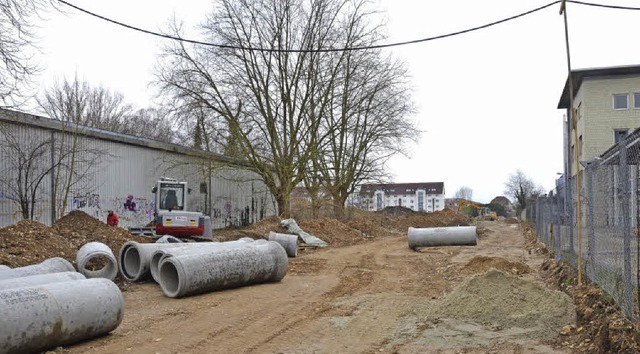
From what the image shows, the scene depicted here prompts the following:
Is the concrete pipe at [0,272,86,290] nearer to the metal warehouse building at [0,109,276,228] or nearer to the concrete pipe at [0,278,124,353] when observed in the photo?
the concrete pipe at [0,278,124,353]

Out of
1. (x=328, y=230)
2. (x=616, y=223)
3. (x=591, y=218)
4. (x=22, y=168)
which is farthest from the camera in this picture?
(x=328, y=230)

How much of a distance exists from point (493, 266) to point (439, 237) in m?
7.62

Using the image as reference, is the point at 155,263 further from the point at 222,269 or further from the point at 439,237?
the point at 439,237

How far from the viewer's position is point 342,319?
336 inches

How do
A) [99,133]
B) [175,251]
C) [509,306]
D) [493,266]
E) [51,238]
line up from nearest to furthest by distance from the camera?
[509,306] → [175,251] → [51,238] → [493,266] → [99,133]

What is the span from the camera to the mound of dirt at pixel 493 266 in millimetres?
13844

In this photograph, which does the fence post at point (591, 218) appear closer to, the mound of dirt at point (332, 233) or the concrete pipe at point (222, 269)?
the concrete pipe at point (222, 269)

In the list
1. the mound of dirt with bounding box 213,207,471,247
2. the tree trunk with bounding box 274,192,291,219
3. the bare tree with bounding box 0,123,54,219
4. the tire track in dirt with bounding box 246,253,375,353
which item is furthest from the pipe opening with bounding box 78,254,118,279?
the tree trunk with bounding box 274,192,291,219

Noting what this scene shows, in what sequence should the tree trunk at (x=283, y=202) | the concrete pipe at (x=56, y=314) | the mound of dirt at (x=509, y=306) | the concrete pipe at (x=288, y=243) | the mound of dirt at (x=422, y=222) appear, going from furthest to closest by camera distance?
the mound of dirt at (x=422, y=222) < the tree trunk at (x=283, y=202) < the concrete pipe at (x=288, y=243) < the mound of dirt at (x=509, y=306) < the concrete pipe at (x=56, y=314)

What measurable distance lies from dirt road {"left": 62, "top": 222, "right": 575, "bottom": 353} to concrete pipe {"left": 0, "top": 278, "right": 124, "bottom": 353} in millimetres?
264

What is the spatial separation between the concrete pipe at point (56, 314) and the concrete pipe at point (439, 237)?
15.9 metres

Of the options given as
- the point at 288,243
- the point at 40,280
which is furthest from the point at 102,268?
the point at 288,243

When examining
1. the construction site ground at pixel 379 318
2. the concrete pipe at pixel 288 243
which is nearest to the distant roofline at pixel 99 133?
the concrete pipe at pixel 288 243

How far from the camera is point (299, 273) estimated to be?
14.7m
